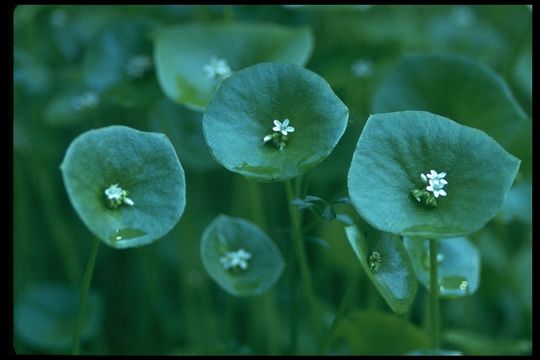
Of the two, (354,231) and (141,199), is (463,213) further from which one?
(141,199)

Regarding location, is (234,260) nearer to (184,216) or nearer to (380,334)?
(380,334)

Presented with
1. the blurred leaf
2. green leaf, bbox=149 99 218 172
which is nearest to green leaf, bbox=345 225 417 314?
the blurred leaf

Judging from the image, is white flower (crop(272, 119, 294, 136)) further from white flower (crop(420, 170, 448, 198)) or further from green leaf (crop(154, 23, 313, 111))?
green leaf (crop(154, 23, 313, 111))

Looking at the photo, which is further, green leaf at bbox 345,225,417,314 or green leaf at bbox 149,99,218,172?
green leaf at bbox 149,99,218,172

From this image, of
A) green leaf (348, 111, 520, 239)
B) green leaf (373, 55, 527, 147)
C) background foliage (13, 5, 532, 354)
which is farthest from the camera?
background foliage (13, 5, 532, 354)

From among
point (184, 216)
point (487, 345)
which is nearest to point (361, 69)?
point (184, 216)
